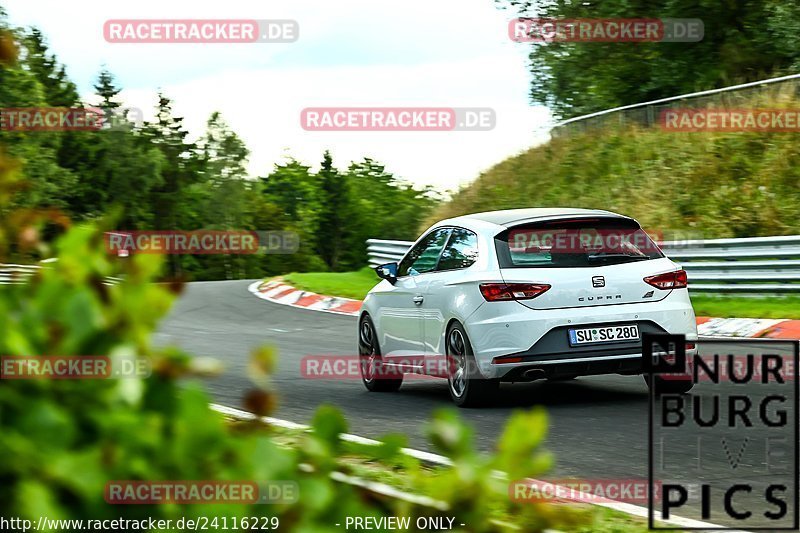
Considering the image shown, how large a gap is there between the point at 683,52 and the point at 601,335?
25.1 metres

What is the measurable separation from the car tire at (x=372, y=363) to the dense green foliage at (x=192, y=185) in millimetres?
42411

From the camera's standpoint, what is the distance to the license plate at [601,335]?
372 inches

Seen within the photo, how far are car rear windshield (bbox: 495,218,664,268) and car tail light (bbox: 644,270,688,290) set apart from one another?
8.7 inches

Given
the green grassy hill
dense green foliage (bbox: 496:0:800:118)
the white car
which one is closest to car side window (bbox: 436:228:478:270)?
the white car

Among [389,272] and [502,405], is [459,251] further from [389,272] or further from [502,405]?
[502,405]

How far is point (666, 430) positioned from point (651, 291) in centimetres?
161

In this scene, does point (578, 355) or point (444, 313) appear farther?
point (444, 313)

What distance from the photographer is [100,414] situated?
1.81 metres

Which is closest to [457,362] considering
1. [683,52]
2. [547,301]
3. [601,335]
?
[547,301]

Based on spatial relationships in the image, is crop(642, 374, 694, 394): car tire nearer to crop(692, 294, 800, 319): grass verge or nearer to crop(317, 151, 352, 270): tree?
crop(692, 294, 800, 319): grass verge

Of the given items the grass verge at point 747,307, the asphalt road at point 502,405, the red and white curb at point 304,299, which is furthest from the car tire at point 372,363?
the red and white curb at point 304,299

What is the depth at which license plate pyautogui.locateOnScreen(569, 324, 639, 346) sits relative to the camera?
9453 millimetres

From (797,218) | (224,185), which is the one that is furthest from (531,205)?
(224,185)

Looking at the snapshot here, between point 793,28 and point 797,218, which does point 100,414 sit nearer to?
point 797,218
